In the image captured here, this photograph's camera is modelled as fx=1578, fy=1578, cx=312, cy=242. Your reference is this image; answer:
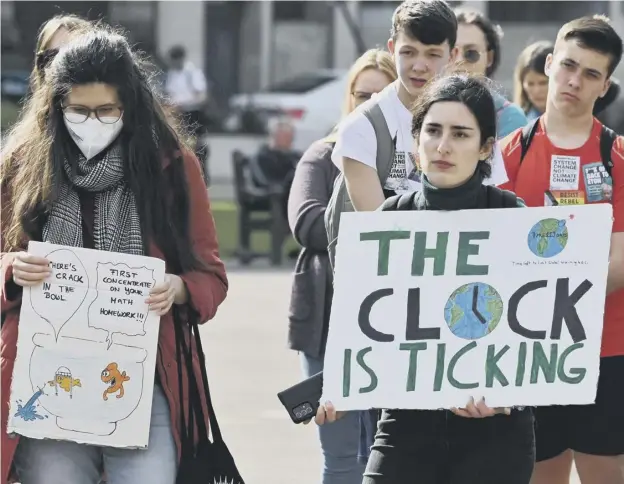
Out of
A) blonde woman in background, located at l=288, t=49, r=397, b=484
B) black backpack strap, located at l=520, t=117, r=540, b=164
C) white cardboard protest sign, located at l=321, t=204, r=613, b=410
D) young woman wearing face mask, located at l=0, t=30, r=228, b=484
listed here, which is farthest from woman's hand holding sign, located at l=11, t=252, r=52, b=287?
black backpack strap, located at l=520, t=117, r=540, b=164

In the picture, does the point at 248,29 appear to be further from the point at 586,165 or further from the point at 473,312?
the point at 473,312

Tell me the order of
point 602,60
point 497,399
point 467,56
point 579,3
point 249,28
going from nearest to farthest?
point 497,399
point 602,60
point 467,56
point 579,3
point 249,28

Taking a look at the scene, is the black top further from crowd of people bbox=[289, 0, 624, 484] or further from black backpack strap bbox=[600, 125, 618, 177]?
black backpack strap bbox=[600, 125, 618, 177]

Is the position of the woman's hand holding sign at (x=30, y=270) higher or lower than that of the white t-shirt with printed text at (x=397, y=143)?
lower

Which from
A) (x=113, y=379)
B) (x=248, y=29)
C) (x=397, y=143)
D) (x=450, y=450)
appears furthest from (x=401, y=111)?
(x=248, y=29)

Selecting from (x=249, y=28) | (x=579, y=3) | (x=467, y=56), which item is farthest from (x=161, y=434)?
(x=249, y=28)

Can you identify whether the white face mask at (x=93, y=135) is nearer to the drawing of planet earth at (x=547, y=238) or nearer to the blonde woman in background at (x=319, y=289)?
the drawing of planet earth at (x=547, y=238)

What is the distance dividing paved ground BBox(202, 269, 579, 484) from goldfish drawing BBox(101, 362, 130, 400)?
9.68 ft

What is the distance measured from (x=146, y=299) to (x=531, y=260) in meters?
1.06

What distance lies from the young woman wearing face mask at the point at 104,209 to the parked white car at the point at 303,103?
18650mm

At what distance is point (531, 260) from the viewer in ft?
14.2

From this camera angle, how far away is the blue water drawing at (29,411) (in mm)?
4266

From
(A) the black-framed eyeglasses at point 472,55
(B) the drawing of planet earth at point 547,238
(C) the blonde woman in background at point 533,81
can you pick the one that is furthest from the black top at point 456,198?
(C) the blonde woman in background at point 533,81

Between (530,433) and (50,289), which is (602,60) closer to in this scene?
(530,433)
